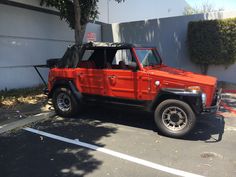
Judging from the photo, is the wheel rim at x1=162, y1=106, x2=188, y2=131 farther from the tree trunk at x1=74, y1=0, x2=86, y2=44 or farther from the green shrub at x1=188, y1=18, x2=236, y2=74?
the green shrub at x1=188, y1=18, x2=236, y2=74

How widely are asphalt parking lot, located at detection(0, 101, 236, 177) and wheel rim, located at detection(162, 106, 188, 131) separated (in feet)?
0.86

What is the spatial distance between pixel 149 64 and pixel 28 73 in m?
6.06

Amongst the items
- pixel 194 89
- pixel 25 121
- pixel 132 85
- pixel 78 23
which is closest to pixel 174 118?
pixel 194 89

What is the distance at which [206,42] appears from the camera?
38.8 ft

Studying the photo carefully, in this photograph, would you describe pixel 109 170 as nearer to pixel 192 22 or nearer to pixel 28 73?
pixel 28 73

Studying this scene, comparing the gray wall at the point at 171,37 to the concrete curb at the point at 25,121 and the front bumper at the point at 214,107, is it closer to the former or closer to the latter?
the front bumper at the point at 214,107

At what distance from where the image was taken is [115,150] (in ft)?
16.7

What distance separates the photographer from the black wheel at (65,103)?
706 cm

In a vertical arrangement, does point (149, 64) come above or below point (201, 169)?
above

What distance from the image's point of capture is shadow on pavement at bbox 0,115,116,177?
424cm

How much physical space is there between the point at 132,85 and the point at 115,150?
5.53 feet

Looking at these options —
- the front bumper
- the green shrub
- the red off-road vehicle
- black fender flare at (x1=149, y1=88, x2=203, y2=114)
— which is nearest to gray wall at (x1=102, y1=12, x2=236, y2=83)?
the green shrub

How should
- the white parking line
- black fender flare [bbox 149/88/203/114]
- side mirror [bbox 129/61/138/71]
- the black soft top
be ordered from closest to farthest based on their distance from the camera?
the white parking line → black fender flare [bbox 149/88/203/114] → side mirror [bbox 129/61/138/71] → the black soft top

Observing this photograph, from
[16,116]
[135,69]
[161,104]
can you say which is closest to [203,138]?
[161,104]
